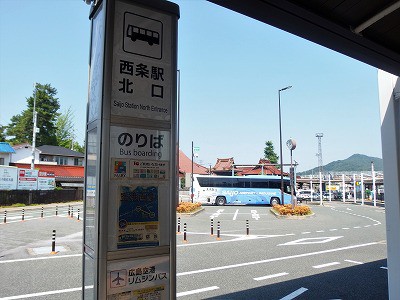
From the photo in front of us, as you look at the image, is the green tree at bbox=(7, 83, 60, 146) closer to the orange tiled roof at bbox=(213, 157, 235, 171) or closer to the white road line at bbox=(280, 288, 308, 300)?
the orange tiled roof at bbox=(213, 157, 235, 171)

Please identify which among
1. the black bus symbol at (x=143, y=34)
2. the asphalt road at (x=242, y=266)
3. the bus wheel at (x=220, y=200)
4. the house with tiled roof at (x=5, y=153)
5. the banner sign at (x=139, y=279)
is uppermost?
the house with tiled roof at (x=5, y=153)

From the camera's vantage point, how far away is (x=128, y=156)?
9.55 ft

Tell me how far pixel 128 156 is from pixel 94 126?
503 millimetres

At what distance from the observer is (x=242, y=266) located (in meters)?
9.31

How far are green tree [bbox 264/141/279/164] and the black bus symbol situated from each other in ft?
266

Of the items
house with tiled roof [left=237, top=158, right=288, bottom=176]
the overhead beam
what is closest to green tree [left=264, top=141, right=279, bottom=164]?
house with tiled roof [left=237, top=158, right=288, bottom=176]

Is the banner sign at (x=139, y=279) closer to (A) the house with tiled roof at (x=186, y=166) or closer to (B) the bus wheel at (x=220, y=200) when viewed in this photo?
(B) the bus wheel at (x=220, y=200)

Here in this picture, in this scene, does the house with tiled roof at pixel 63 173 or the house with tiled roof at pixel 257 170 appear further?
the house with tiled roof at pixel 257 170


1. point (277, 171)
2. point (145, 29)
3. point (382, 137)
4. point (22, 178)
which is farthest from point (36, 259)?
point (277, 171)

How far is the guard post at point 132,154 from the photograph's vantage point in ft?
9.10

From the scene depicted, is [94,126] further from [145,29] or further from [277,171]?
[277,171]

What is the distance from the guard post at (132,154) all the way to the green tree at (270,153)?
81.2m

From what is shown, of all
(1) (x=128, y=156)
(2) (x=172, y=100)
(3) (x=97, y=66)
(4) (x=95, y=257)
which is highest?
(3) (x=97, y=66)

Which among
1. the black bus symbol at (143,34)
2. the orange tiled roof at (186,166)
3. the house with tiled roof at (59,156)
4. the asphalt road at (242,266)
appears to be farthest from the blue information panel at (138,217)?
the orange tiled roof at (186,166)
